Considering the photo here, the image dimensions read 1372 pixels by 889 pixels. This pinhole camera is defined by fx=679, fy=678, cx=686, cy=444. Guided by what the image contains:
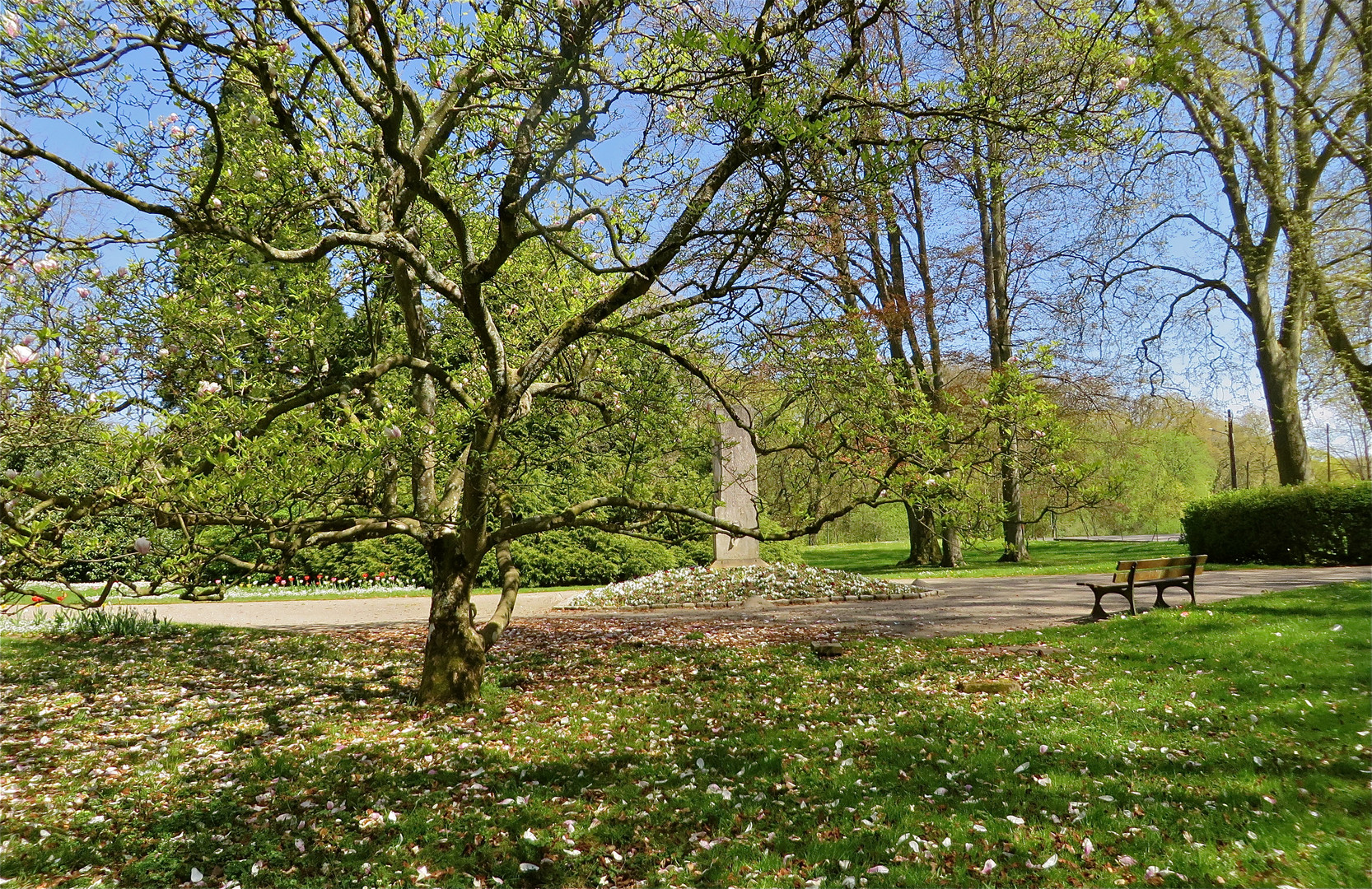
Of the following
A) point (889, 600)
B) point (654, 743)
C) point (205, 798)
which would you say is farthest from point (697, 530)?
point (889, 600)

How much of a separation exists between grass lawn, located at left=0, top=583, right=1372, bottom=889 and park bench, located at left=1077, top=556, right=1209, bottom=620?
1.60 metres

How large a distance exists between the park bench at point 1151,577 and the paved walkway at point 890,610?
463mm

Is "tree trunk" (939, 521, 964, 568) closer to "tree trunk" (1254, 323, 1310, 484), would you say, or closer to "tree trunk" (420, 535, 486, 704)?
"tree trunk" (1254, 323, 1310, 484)

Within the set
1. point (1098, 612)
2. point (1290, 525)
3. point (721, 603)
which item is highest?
point (1290, 525)

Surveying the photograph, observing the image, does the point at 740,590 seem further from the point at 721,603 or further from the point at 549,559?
the point at 549,559

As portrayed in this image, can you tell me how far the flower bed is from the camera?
41.9 feet

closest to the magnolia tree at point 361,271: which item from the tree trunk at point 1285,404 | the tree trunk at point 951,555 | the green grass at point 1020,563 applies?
the green grass at point 1020,563

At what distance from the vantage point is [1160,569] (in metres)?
10.1

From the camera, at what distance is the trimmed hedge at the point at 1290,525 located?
1531 cm

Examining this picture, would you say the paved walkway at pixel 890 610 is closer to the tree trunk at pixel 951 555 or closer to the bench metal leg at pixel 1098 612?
the bench metal leg at pixel 1098 612

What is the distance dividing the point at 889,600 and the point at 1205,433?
51.6 m

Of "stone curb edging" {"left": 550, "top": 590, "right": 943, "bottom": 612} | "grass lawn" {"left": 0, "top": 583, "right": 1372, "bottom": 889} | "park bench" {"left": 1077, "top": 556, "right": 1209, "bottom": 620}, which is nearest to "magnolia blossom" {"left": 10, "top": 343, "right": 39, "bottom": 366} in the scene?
"grass lawn" {"left": 0, "top": 583, "right": 1372, "bottom": 889}

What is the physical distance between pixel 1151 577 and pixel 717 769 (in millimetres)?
8373

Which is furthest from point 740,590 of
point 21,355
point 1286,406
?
point 1286,406
